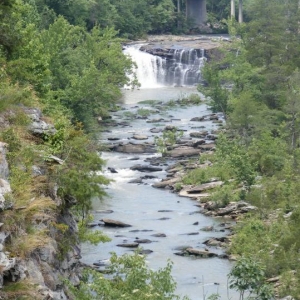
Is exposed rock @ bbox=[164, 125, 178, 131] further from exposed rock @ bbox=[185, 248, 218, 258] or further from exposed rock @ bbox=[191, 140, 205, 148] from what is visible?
exposed rock @ bbox=[185, 248, 218, 258]

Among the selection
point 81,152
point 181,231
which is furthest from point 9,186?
point 181,231

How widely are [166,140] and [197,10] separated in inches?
2437

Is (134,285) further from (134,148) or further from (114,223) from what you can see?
(134,148)

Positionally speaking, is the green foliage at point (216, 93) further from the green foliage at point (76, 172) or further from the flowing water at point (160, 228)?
the green foliage at point (76, 172)

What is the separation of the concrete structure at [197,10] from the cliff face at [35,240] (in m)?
94.1

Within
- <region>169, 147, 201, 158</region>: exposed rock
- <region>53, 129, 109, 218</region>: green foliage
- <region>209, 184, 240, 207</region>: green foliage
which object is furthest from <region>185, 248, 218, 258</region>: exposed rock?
<region>169, 147, 201, 158</region>: exposed rock

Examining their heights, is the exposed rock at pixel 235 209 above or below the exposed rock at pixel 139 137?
above

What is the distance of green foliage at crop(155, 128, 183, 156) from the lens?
186 ft

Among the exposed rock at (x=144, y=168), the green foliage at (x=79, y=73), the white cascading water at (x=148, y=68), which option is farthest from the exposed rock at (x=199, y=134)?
the white cascading water at (x=148, y=68)

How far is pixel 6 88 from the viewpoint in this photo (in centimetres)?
2527

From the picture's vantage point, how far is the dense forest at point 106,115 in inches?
864

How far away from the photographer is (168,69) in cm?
8969

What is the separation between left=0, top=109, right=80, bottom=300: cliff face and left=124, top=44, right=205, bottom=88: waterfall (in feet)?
211

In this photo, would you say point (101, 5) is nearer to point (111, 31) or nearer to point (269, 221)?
point (111, 31)
